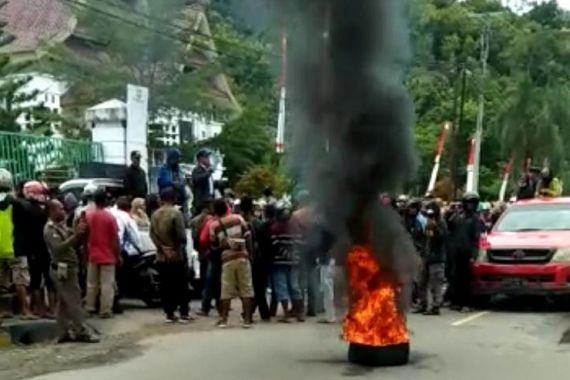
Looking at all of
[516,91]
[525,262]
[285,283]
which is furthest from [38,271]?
[516,91]

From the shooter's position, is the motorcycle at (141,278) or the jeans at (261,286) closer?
the jeans at (261,286)

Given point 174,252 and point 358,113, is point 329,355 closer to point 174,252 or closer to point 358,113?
point 358,113

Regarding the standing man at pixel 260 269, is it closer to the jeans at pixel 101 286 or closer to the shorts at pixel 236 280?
the shorts at pixel 236 280

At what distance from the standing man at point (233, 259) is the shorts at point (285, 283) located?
619mm

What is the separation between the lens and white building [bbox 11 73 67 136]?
102 ft

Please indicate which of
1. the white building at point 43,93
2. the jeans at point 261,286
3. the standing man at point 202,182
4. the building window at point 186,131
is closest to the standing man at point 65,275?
the jeans at point 261,286

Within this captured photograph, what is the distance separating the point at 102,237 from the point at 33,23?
21.1 metres

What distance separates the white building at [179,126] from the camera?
31.5m

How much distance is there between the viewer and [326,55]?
11.5 m

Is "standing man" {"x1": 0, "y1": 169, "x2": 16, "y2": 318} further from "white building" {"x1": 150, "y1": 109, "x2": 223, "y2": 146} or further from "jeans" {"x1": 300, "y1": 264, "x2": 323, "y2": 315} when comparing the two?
"white building" {"x1": 150, "y1": 109, "x2": 223, "y2": 146}

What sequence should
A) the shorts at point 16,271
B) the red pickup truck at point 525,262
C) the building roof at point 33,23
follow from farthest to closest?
1. the building roof at point 33,23
2. the red pickup truck at point 525,262
3. the shorts at point 16,271

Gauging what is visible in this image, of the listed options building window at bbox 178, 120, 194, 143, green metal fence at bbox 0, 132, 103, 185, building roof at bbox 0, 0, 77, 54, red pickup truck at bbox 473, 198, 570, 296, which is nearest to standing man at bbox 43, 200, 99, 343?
green metal fence at bbox 0, 132, 103, 185

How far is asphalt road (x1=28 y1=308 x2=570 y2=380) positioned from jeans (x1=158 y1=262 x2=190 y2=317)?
3.45 ft

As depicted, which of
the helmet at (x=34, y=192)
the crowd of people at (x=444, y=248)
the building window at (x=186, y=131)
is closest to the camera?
the helmet at (x=34, y=192)
